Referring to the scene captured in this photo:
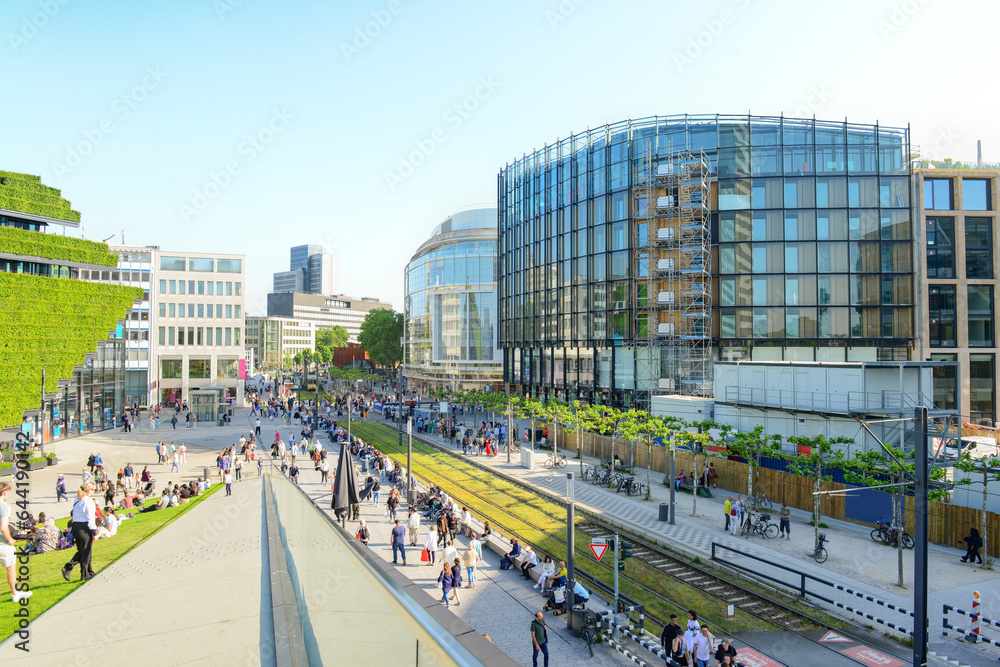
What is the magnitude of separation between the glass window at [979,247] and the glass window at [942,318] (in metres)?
2.45

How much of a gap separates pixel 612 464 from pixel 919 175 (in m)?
40.3

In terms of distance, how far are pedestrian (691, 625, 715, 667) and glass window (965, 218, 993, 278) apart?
5419 centimetres

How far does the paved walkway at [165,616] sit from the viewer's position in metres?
5.74

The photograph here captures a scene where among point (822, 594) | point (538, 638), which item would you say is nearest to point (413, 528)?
point (538, 638)

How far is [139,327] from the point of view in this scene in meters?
62.7

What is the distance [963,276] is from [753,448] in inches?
1538

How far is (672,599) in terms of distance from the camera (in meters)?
16.4

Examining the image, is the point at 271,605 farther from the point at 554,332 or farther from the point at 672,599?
the point at 554,332

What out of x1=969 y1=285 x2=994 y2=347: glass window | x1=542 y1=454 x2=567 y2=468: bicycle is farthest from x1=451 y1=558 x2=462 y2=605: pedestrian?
x1=969 y1=285 x2=994 y2=347: glass window

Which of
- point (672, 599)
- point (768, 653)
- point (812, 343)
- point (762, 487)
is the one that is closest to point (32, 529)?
point (672, 599)

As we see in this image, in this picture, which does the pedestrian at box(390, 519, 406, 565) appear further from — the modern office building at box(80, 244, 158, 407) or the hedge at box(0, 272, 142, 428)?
the modern office building at box(80, 244, 158, 407)

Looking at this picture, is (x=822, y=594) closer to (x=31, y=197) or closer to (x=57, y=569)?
(x=57, y=569)

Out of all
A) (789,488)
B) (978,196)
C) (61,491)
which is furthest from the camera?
(978,196)

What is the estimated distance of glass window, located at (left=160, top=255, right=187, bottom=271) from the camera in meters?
64.9
